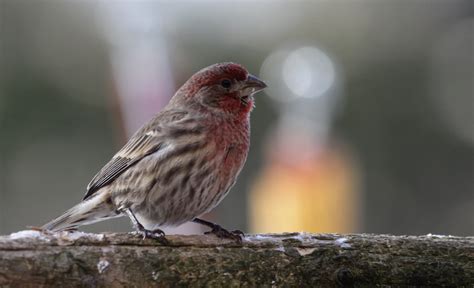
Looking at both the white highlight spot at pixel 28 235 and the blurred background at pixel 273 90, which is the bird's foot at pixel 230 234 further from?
the blurred background at pixel 273 90

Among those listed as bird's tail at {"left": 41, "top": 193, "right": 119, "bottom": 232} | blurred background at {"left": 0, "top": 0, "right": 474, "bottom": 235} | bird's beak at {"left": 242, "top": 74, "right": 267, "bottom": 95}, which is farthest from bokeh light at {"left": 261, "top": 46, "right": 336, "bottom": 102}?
bird's tail at {"left": 41, "top": 193, "right": 119, "bottom": 232}

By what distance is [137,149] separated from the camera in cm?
495

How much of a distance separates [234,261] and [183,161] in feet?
4.49

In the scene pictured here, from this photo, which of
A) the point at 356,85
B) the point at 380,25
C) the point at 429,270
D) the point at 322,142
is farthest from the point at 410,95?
the point at 429,270

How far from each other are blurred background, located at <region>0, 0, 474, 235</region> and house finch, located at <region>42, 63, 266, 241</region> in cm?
411

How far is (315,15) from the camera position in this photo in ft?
50.0

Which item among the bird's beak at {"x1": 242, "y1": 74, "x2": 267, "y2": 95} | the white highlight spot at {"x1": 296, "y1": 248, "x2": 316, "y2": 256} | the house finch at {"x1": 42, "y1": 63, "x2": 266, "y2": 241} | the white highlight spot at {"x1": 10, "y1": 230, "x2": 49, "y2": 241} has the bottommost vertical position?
the white highlight spot at {"x1": 10, "y1": 230, "x2": 49, "y2": 241}

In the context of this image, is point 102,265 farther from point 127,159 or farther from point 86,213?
point 127,159

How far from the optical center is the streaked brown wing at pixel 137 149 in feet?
16.0

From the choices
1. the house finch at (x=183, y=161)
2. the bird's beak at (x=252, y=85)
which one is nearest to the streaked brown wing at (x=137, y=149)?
the house finch at (x=183, y=161)

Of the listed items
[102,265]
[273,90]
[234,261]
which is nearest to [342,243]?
[234,261]

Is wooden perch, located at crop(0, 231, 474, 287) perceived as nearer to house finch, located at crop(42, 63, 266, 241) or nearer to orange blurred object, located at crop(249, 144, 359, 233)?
house finch, located at crop(42, 63, 266, 241)

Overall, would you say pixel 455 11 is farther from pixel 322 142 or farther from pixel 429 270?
pixel 429 270

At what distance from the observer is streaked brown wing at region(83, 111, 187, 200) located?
16.0 feet
